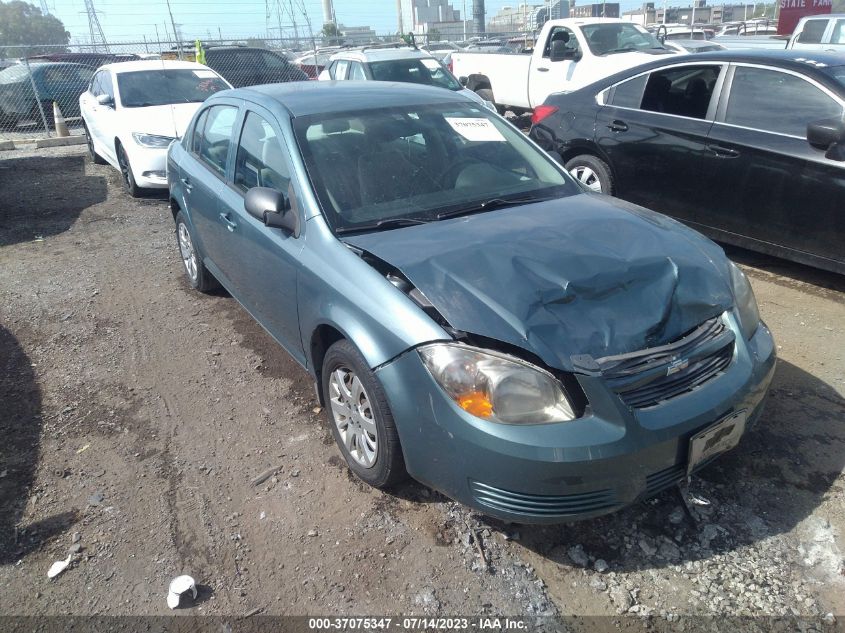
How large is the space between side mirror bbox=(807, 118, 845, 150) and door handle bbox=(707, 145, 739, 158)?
22.5 inches

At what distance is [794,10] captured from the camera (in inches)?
853

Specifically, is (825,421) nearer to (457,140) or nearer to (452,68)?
(457,140)

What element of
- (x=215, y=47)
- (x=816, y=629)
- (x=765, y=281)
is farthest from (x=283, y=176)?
(x=215, y=47)

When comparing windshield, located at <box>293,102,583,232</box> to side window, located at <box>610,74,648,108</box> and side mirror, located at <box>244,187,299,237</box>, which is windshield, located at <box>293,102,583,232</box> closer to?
side mirror, located at <box>244,187,299,237</box>

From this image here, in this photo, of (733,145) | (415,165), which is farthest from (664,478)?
(733,145)

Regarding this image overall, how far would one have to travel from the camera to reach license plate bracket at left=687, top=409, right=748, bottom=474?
2604mm

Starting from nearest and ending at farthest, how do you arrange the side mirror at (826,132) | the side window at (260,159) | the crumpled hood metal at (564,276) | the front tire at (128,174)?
the crumpled hood metal at (564,276) → the side window at (260,159) → the side mirror at (826,132) → the front tire at (128,174)

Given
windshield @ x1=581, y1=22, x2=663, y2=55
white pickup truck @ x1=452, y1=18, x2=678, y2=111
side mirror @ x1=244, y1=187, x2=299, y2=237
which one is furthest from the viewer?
windshield @ x1=581, y1=22, x2=663, y2=55

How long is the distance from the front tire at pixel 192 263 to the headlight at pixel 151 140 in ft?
10.6

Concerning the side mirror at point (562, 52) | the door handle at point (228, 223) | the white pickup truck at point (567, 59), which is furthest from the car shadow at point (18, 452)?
the side mirror at point (562, 52)

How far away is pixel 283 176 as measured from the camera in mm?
3576

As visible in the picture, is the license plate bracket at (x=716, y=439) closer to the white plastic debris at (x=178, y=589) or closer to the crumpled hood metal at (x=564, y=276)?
the crumpled hood metal at (x=564, y=276)

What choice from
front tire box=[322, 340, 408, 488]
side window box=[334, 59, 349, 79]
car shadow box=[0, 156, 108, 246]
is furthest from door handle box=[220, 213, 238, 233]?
side window box=[334, 59, 349, 79]

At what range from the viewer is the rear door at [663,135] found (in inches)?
214
